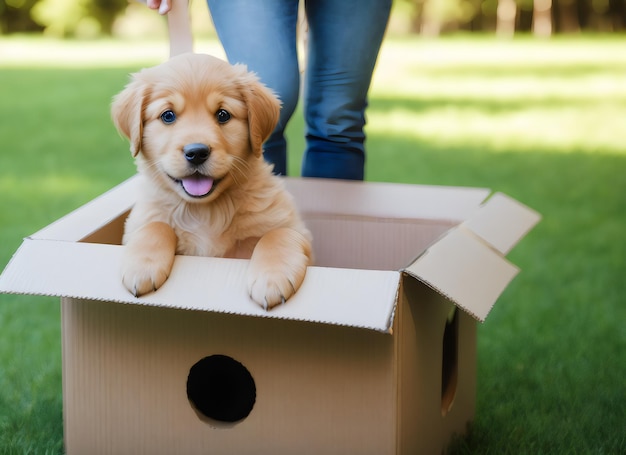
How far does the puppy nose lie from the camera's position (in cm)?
205

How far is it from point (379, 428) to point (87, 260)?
73cm

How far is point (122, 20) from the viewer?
1027 inches

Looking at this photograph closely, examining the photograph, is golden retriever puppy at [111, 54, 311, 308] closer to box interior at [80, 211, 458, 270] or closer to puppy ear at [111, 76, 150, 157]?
puppy ear at [111, 76, 150, 157]

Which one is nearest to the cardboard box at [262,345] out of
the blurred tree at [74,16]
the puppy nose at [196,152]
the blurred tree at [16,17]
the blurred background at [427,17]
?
the puppy nose at [196,152]

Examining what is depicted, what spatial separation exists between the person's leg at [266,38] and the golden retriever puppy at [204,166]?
0.32 meters

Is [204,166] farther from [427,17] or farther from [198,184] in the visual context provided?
[427,17]

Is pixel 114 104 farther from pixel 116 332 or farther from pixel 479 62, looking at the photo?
pixel 479 62

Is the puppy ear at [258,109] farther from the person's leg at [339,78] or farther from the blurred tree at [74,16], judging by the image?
the blurred tree at [74,16]

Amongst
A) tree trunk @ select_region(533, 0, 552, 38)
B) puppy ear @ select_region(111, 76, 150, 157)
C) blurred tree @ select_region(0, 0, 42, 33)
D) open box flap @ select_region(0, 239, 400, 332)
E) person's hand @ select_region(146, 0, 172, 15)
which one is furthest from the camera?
tree trunk @ select_region(533, 0, 552, 38)

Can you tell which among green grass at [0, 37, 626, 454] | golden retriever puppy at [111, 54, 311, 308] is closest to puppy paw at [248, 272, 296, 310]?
golden retriever puppy at [111, 54, 311, 308]

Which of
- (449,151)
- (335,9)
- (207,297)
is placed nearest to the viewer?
(207,297)

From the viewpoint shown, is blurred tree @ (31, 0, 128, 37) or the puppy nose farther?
blurred tree @ (31, 0, 128, 37)

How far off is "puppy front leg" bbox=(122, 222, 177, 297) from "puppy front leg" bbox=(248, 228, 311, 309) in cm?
19

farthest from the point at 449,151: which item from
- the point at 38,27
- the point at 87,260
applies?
the point at 38,27
